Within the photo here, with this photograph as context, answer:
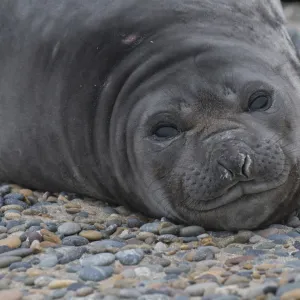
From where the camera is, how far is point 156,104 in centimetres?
396

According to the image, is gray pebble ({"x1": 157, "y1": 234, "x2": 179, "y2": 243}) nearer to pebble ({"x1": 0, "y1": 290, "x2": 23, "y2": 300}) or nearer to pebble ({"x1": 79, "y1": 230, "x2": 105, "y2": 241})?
pebble ({"x1": 79, "y1": 230, "x2": 105, "y2": 241})

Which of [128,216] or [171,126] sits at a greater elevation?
[171,126]

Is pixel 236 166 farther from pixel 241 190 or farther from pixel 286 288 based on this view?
pixel 286 288

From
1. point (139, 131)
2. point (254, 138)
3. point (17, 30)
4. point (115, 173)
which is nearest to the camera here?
point (254, 138)

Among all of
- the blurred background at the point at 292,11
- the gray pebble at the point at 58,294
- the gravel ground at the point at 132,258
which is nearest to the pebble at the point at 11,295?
the gravel ground at the point at 132,258

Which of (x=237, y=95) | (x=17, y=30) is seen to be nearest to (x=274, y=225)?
(x=237, y=95)

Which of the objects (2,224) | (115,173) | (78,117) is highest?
(78,117)

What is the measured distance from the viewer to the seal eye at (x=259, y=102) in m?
3.88

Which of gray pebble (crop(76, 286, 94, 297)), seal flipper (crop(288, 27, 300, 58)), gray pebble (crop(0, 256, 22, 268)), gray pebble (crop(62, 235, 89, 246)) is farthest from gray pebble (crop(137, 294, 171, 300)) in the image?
seal flipper (crop(288, 27, 300, 58))

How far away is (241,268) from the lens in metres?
3.29

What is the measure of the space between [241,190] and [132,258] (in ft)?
2.02

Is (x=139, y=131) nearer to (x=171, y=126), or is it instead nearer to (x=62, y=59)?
(x=171, y=126)

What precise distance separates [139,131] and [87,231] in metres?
0.57

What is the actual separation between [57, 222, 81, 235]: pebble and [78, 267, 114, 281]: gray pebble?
65 cm
